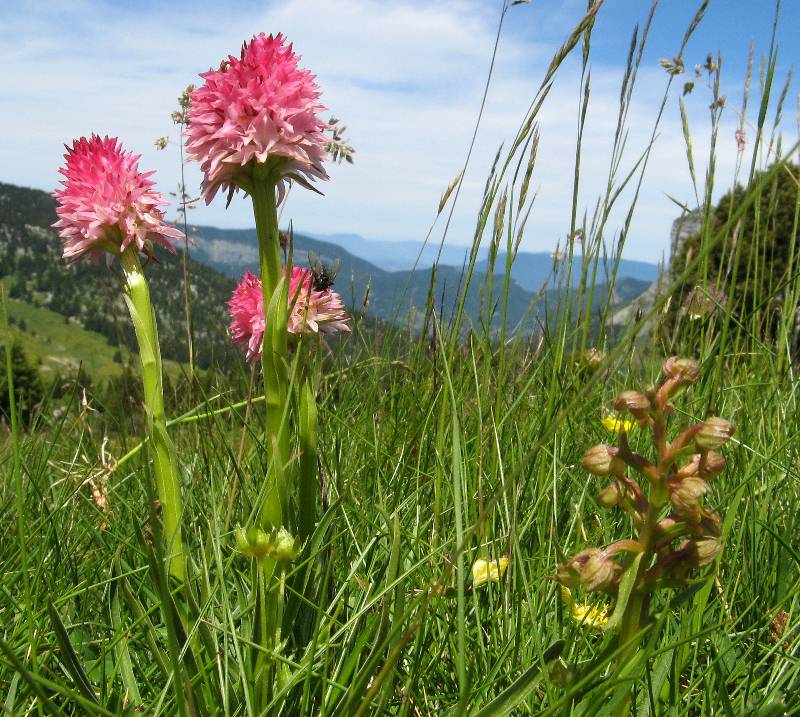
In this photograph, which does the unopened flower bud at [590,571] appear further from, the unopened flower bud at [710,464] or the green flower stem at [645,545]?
the unopened flower bud at [710,464]

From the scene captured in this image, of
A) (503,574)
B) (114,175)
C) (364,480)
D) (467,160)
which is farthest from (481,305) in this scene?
(114,175)

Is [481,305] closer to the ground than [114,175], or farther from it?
closer to the ground

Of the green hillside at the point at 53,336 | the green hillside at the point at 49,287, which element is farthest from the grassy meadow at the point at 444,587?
the green hillside at the point at 53,336

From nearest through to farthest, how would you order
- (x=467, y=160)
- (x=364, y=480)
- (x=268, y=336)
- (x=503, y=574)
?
(x=268, y=336) < (x=503, y=574) < (x=467, y=160) < (x=364, y=480)

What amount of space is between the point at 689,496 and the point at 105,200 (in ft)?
3.92

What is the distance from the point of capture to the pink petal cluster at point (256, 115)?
1270 mm

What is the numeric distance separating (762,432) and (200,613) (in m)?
1.59

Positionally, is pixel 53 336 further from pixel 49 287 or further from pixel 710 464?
pixel 710 464

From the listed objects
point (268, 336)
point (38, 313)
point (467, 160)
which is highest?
point (467, 160)

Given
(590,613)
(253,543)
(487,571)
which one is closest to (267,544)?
(253,543)

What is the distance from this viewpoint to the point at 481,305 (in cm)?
197

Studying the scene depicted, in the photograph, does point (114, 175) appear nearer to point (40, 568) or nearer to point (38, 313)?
point (40, 568)

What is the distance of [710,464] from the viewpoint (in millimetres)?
790

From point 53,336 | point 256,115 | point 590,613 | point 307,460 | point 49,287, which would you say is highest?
point 256,115
